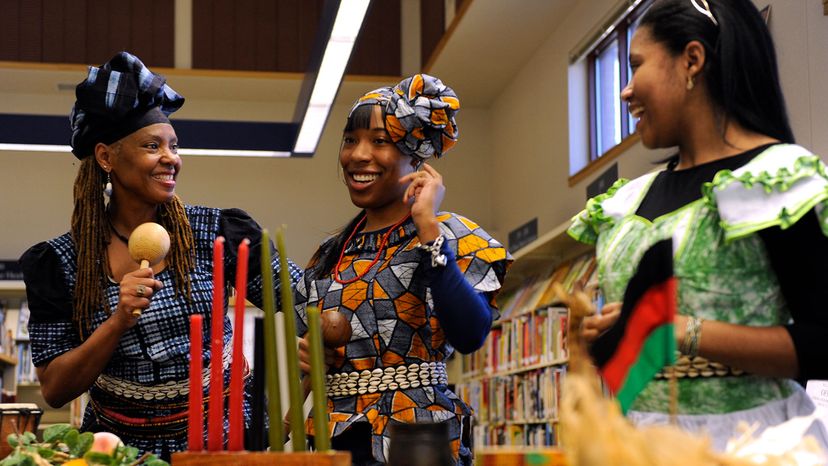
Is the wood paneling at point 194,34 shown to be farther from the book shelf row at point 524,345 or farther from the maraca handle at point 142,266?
the maraca handle at point 142,266

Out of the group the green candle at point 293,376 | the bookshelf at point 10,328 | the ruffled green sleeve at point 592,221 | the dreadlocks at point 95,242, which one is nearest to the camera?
the green candle at point 293,376

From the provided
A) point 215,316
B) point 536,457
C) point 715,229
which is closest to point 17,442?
point 215,316

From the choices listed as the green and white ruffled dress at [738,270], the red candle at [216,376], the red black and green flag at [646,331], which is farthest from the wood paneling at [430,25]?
the red black and green flag at [646,331]

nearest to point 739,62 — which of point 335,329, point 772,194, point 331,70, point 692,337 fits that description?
point 772,194

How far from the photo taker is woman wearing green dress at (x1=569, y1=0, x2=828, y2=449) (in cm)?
118

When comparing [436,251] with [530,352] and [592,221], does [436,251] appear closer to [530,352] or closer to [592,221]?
[592,221]

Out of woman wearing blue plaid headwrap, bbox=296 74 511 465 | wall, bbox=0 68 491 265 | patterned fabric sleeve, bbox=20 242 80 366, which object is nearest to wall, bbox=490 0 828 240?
wall, bbox=0 68 491 265

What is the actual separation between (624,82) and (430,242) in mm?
5048

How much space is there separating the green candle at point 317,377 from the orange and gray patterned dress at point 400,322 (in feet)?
2.69

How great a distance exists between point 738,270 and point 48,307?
4.26 ft

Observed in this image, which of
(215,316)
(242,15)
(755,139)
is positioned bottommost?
(215,316)

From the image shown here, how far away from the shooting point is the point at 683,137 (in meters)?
1.39

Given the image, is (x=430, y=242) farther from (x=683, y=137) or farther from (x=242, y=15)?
(x=242, y=15)

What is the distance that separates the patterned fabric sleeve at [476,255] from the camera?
1.83 m
